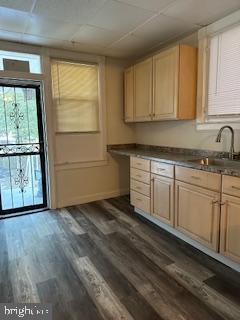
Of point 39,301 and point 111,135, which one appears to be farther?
point 111,135

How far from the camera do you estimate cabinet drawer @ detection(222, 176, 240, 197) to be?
6.10ft

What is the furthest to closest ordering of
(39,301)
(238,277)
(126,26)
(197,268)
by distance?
1. (126,26)
2. (197,268)
3. (238,277)
4. (39,301)

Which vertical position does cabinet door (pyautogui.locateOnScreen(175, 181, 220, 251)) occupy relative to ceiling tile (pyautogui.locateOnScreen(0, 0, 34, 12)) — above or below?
below

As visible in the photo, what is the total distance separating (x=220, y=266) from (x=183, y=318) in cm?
77

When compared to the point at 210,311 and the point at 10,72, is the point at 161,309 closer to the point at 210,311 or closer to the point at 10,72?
the point at 210,311

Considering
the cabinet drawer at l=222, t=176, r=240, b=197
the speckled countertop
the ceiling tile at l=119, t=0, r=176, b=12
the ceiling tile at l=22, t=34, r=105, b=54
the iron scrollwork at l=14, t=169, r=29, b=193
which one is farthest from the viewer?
the iron scrollwork at l=14, t=169, r=29, b=193

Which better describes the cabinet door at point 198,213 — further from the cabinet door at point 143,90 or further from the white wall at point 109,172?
the white wall at point 109,172

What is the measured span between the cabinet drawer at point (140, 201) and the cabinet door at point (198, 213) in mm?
568

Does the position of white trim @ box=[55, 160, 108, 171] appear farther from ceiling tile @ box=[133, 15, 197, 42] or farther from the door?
ceiling tile @ box=[133, 15, 197, 42]

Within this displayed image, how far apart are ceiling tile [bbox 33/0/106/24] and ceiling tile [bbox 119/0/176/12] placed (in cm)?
31

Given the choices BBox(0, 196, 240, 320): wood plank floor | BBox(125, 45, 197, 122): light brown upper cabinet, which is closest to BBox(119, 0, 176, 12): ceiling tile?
BBox(125, 45, 197, 122): light brown upper cabinet

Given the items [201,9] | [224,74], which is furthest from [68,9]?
[224,74]

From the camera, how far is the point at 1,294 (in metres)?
1.78

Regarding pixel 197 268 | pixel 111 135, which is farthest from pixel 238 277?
pixel 111 135
